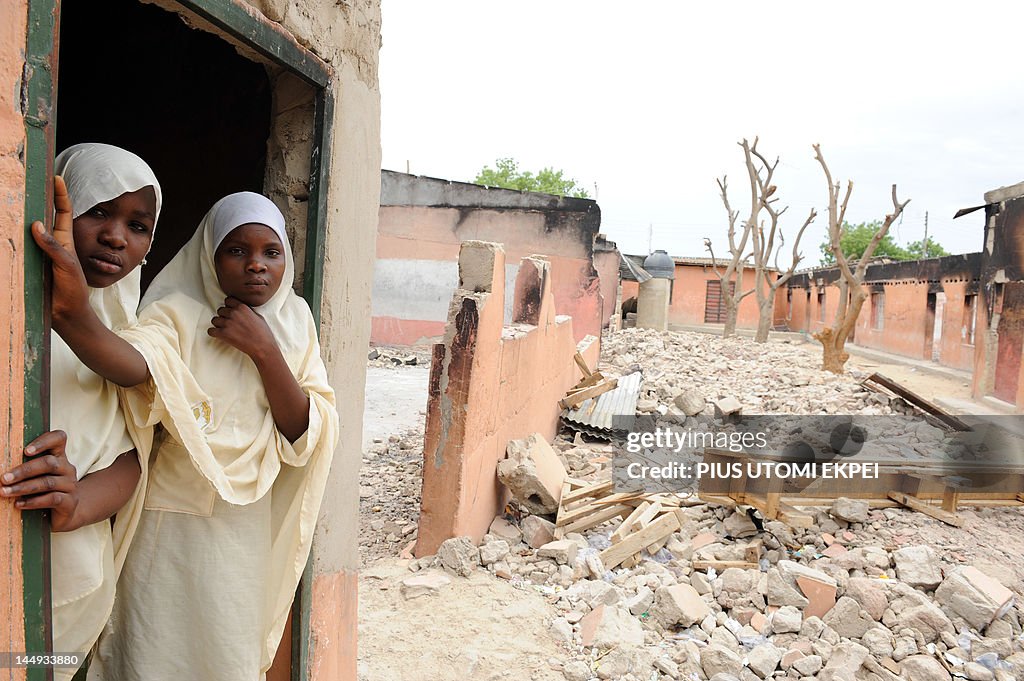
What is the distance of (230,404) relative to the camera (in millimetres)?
1545

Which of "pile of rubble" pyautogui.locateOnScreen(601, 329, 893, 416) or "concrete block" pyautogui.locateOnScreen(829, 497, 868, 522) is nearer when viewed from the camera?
"concrete block" pyautogui.locateOnScreen(829, 497, 868, 522)

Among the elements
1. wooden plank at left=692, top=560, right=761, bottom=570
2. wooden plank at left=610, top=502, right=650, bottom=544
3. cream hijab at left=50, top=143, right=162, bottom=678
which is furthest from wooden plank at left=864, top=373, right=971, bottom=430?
cream hijab at left=50, top=143, right=162, bottom=678

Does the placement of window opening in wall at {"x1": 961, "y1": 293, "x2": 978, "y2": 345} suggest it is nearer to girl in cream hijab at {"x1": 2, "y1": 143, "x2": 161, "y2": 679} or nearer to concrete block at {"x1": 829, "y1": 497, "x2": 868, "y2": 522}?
concrete block at {"x1": 829, "y1": 497, "x2": 868, "y2": 522}

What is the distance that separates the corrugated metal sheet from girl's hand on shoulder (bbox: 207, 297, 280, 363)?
675 centimetres

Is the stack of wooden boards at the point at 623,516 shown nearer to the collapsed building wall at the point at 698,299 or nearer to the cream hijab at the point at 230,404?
the cream hijab at the point at 230,404

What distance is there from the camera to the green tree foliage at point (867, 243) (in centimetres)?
3984

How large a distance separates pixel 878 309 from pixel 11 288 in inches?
1003

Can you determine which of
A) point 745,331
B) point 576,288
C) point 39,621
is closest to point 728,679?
point 39,621

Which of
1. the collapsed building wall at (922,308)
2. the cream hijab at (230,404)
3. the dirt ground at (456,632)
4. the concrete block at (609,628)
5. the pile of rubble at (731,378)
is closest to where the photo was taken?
the cream hijab at (230,404)

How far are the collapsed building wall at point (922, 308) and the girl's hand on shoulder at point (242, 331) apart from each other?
16588 mm

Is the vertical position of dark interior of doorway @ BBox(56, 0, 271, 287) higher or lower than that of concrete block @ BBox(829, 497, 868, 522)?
higher

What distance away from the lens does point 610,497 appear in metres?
5.24

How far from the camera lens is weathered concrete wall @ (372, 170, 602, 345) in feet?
50.1

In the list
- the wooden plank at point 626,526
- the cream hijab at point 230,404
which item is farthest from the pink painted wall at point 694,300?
the cream hijab at point 230,404
